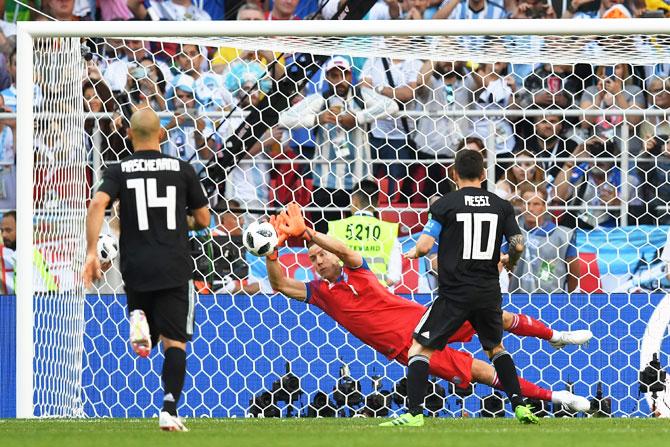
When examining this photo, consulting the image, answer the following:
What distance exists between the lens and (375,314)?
28.5 ft

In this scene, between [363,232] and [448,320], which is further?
[363,232]

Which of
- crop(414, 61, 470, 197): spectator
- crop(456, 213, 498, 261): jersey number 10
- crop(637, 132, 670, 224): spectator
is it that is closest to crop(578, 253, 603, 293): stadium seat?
crop(637, 132, 670, 224): spectator

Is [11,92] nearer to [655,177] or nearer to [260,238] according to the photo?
[260,238]

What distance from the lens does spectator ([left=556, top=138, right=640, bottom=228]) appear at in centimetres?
1046

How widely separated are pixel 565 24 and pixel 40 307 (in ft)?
13.1

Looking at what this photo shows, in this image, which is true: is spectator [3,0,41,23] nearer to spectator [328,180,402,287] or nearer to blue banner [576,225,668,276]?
spectator [328,180,402,287]

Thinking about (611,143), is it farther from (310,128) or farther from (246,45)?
(246,45)

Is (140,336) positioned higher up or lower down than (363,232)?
lower down

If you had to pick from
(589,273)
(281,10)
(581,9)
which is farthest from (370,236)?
(581,9)

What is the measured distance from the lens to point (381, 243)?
1010 cm

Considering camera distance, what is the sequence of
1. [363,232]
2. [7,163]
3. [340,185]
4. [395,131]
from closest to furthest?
[363,232], [340,185], [395,131], [7,163]

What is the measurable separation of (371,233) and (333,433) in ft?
13.0

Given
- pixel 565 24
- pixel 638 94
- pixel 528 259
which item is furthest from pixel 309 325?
pixel 638 94

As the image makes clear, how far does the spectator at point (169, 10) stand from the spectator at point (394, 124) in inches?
90.7
